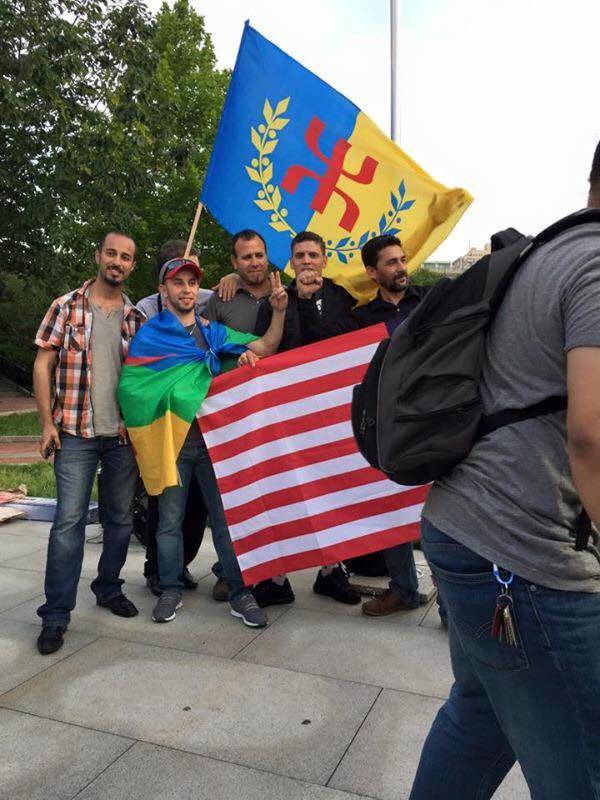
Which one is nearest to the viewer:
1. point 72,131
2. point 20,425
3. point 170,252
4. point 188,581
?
point 188,581

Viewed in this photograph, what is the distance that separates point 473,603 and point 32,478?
8181 millimetres

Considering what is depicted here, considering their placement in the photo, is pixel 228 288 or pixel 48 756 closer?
pixel 48 756

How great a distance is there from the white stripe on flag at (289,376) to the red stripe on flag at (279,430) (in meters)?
0.20

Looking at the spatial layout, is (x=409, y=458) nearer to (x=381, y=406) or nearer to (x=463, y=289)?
(x=381, y=406)

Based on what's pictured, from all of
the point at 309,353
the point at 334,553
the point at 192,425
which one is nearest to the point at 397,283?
the point at 309,353

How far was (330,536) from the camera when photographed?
3.99 m

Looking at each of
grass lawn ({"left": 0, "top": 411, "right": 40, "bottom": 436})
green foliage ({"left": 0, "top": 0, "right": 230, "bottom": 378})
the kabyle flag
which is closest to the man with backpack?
the kabyle flag

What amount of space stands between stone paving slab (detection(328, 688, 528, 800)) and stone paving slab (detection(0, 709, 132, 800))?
84 centimetres

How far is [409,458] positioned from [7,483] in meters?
7.81

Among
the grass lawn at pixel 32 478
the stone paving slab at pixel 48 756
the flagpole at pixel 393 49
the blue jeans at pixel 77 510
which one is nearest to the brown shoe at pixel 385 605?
the blue jeans at pixel 77 510

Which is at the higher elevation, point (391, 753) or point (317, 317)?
point (317, 317)

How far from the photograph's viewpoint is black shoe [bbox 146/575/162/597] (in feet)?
14.6

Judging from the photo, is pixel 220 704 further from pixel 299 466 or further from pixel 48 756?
pixel 299 466

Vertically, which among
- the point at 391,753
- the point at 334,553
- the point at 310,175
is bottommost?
the point at 391,753
